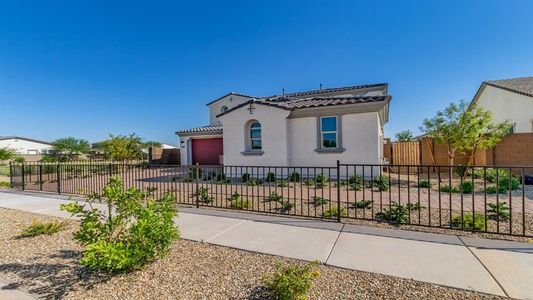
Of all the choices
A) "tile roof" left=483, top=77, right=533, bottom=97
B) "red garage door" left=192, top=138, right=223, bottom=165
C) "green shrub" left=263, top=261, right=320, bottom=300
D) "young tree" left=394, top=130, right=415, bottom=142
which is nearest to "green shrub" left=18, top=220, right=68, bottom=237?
"green shrub" left=263, top=261, right=320, bottom=300

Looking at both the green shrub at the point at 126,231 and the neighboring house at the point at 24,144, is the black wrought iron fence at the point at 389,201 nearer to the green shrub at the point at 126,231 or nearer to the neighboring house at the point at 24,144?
the green shrub at the point at 126,231

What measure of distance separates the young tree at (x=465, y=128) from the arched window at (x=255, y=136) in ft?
25.3

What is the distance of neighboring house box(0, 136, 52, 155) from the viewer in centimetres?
3975

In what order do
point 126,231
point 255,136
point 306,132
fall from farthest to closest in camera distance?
point 255,136, point 306,132, point 126,231

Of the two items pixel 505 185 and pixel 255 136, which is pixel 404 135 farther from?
pixel 255 136

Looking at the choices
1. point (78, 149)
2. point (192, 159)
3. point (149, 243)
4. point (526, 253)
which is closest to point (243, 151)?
point (192, 159)

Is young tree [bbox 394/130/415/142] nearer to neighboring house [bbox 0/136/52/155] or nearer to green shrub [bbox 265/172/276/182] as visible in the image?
green shrub [bbox 265/172/276/182]

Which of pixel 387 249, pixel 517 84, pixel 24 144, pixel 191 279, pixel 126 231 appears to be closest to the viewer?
pixel 191 279

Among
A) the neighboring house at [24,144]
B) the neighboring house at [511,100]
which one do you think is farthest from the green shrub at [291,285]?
the neighboring house at [24,144]

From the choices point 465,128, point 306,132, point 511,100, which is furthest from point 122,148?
point 511,100

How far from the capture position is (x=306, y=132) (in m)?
10.9

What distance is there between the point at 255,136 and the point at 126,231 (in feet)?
29.6

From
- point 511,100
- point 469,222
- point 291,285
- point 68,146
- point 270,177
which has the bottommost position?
point 469,222

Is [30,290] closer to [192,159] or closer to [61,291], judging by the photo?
[61,291]
